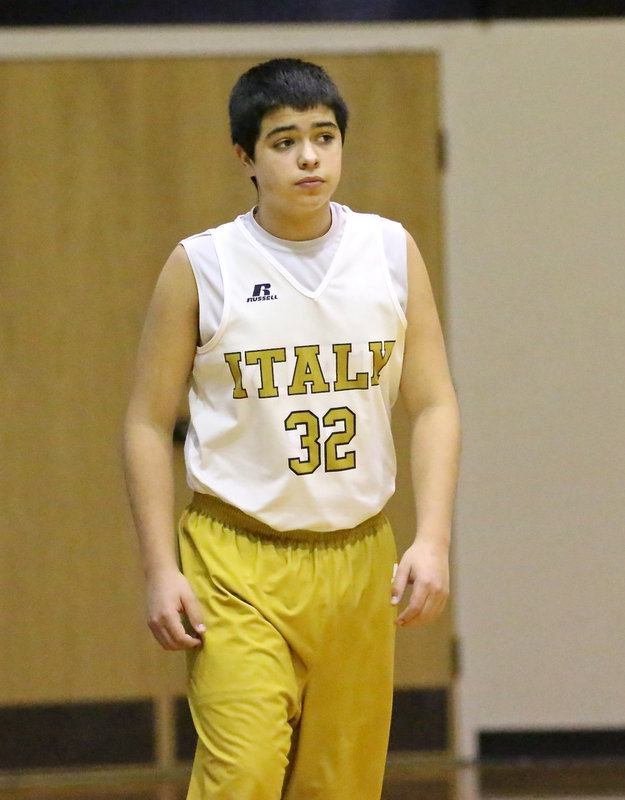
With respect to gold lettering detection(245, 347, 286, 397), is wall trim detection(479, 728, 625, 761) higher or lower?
lower

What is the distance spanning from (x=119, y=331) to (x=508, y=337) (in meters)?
1.30

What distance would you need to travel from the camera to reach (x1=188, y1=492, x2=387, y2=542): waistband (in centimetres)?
212

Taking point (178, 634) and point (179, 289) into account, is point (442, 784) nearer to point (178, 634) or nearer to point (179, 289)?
point (178, 634)

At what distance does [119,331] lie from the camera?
4.26 meters

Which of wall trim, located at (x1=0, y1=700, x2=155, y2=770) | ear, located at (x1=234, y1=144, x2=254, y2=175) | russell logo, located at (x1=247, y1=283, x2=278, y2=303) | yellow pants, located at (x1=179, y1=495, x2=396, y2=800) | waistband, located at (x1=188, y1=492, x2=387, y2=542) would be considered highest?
ear, located at (x1=234, y1=144, x2=254, y2=175)

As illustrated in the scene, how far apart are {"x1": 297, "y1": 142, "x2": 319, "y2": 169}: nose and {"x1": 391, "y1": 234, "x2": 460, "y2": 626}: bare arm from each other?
261 mm

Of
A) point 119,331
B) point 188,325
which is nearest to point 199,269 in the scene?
point 188,325

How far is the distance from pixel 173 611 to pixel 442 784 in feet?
7.59

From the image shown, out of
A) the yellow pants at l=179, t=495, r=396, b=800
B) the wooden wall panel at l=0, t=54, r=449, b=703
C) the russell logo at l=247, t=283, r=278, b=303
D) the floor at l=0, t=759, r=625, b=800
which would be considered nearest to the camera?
the yellow pants at l=179, t=495, r=396, b=800

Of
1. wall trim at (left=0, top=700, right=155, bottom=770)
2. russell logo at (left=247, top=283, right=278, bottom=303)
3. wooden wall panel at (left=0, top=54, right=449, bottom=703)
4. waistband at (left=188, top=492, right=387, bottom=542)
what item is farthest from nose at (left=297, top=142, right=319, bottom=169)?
wall trim at (left=0, top=700, right=155, bottom=770)

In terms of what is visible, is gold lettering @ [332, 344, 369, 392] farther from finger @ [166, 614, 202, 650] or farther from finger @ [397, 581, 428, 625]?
finger @ [166, 614, 202, 650]

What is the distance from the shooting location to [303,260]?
2174 mm

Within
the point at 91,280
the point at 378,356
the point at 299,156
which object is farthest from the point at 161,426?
the point at 91,280

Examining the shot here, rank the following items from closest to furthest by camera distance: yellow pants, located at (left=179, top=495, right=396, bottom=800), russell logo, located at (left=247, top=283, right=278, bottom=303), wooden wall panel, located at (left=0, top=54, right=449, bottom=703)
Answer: yellow pants, located at (left=179, top=495, right=396, bottom=800), russell logo, located at (left=247, top=283, right=278, bottom=303), wooden wall panel, located at (left=0, top=54, right=449, bottom=703)
